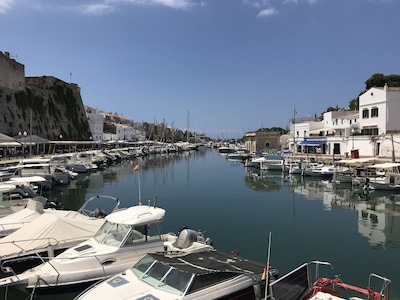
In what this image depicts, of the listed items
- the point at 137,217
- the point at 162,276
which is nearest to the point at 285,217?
the point at 137,217

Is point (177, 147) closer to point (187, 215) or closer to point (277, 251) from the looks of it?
point (187, 215)

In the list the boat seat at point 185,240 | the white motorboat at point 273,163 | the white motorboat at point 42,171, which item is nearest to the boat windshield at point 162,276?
the boat seat at point 185,240

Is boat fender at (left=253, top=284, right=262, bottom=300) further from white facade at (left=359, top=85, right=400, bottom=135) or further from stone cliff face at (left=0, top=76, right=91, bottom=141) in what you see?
stone cliff face at (left=0, top=76, right=91, bottom=141)

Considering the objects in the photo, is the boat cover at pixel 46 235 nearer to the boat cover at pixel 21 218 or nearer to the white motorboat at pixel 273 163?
the boat cover at pixel 21 218

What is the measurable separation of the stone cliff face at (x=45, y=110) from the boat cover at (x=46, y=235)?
47.0 m

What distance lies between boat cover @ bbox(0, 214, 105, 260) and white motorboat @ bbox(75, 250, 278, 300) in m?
4.31

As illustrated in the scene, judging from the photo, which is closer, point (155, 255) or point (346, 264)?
point (155, 255)

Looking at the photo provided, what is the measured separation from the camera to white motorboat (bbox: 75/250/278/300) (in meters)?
7.30

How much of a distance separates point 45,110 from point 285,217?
60.6m

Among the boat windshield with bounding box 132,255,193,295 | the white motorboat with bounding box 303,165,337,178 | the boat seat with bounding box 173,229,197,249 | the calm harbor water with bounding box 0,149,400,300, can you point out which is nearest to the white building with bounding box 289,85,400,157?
the white motorboat with bounding box 303,165,337,178

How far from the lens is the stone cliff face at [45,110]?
5706cm

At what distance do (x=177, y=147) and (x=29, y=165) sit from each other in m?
79.2

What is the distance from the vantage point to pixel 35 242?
1141 cm

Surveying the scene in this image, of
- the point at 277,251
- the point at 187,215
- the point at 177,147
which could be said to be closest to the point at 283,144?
the point at 177,147
